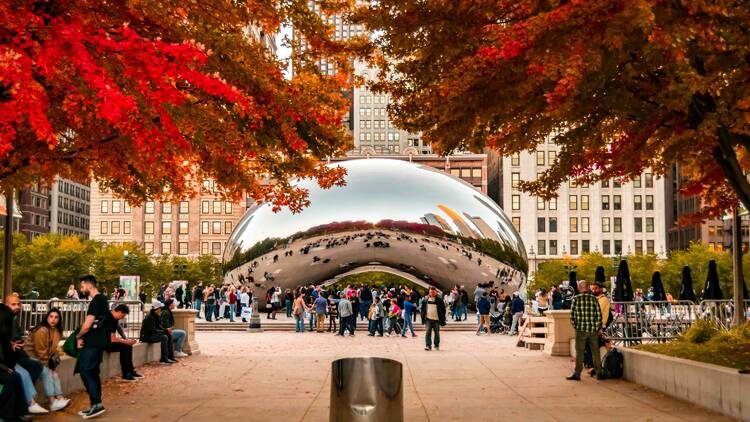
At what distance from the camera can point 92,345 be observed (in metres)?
10.7

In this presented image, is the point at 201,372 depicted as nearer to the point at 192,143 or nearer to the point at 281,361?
the point at 281,361

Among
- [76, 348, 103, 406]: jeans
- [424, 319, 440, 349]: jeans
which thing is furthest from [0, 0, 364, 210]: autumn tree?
[424, 319, 440, 349]: jeans

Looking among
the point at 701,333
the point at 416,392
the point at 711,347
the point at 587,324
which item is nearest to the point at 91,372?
the point at 416,392

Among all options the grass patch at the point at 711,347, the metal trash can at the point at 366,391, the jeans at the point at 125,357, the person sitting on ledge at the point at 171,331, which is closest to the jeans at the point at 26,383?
the jeans at the point at 125,357

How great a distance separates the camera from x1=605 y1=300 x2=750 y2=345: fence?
1744cm

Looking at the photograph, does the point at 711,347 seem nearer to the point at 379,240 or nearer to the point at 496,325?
the point at 496,325

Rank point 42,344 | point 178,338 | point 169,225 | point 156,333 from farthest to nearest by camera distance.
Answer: point 169,225, point 178,338, point 156,333, point 42,344

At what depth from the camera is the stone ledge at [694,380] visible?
9957 millimetres

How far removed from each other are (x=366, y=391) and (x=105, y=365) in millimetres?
7938

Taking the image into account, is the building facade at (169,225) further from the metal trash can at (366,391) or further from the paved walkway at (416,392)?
the metal trash can at (366,391)

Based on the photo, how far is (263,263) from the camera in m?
44.2

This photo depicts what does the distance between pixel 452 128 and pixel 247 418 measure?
15.9 feet

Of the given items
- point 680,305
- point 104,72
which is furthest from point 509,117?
point 680,305

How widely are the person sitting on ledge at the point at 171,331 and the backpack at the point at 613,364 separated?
30.9 ft
